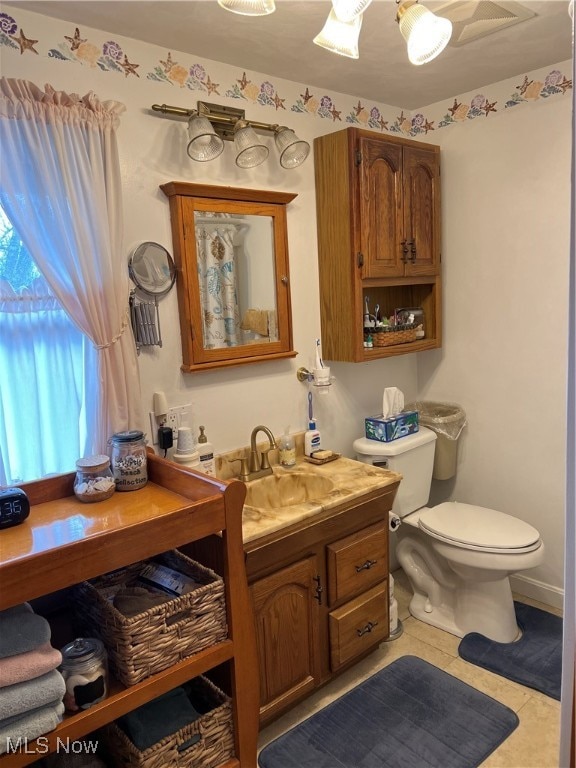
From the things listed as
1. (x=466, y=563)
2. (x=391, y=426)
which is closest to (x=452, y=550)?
(x=466, y=563)

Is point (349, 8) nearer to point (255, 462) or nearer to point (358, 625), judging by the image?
point (255, 462)

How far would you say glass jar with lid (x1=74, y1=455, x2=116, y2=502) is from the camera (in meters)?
1.51

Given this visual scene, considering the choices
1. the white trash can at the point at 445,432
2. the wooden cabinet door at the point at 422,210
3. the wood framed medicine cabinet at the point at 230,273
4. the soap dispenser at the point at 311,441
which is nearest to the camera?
the wood framed medicine cabinet at the point at 230,273

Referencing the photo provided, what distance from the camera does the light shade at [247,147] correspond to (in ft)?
6.43

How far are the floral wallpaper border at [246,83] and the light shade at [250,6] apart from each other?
2.27 ft

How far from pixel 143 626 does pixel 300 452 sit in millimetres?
1172

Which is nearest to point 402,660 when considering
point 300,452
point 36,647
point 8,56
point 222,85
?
point 300,452

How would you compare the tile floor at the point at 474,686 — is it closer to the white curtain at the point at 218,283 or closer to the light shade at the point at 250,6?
the white curtain at the point at 218,283

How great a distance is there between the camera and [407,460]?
99.3 inches

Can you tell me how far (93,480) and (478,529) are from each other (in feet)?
5.33

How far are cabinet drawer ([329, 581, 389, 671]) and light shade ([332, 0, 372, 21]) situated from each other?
6.01 ft

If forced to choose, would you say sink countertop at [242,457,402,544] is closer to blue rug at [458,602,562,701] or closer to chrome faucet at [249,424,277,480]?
chrome faucet at [249,424,277,480]

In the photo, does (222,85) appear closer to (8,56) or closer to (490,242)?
(8,56)

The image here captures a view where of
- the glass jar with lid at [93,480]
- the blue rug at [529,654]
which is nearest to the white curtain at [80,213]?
the glass jar with lid at [93,480]
